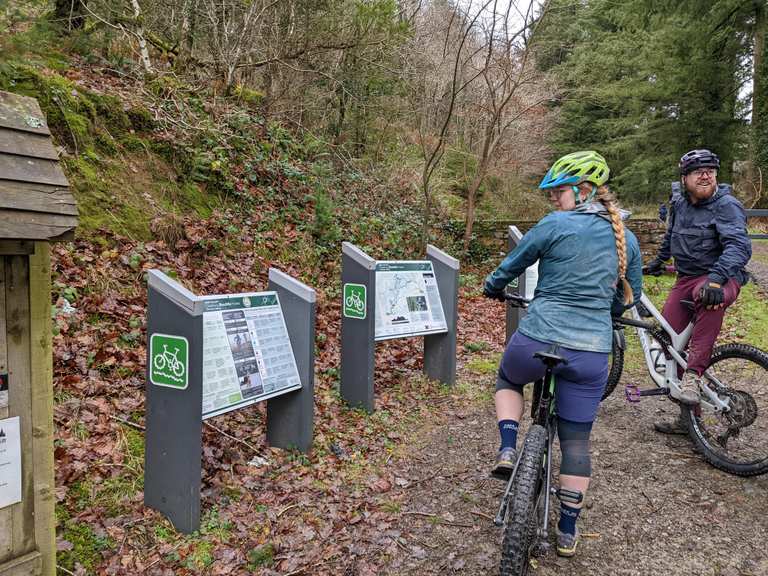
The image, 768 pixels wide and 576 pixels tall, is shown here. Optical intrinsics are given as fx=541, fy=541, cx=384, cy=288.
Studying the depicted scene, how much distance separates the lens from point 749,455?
411 centimetres

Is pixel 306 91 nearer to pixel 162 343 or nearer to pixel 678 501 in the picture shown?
pixel 162 343

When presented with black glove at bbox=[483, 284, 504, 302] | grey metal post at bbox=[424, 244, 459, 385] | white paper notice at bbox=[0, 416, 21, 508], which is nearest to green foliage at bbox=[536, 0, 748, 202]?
→ grey metal post at bbox=[424, 244, 459, 385]

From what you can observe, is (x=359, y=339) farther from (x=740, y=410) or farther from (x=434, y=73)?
(x=434, y=73)

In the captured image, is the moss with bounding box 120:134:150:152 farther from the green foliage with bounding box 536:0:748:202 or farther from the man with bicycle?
the green foliage with bounding box 536:0:748:202

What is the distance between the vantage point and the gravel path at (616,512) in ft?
9.62

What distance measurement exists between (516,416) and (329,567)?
4.22 feet

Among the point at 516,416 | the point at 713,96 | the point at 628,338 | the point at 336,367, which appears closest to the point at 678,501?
the point at 516,416

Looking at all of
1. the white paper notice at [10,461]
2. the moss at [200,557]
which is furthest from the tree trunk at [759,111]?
the white paper notice at [10,461]

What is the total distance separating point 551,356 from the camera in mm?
2621

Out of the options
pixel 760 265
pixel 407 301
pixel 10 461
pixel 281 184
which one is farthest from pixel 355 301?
pixel 760 265

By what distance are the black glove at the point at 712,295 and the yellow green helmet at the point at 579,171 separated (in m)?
1.46

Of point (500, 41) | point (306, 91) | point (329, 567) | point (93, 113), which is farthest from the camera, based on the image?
point (306, 91)

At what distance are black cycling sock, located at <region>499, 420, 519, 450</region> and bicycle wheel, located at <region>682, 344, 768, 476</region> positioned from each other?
2.07 m

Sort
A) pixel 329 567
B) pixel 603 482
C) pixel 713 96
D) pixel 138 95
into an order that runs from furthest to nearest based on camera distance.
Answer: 1. pixel 713 96
2. pixel 138 95
3. pixel 603 482
4. pixel 329 567
